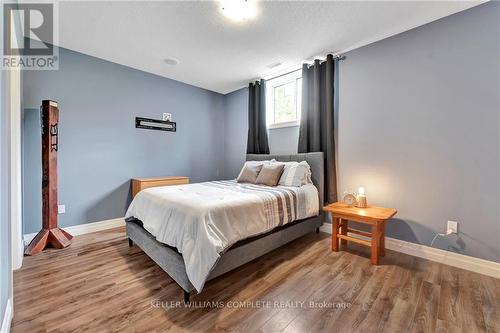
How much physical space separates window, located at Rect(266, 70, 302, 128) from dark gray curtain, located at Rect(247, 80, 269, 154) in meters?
0.12

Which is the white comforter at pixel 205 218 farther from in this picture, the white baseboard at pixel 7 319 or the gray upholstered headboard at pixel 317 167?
the white baseboard at pixel 7 319

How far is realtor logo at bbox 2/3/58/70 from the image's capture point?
213 cm

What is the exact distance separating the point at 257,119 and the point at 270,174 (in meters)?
1.50

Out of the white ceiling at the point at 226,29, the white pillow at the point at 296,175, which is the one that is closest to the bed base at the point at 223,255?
the white pillow at the point at 296,175

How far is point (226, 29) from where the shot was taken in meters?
2.43

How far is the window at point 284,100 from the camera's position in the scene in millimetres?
3638

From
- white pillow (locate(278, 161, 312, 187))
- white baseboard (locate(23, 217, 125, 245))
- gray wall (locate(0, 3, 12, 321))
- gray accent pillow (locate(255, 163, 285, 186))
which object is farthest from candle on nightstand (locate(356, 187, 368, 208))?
white baseboard (locate(23, 217, 125, 245))

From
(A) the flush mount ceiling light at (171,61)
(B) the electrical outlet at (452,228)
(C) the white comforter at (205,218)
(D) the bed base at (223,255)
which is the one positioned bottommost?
(D) the bed base at (223,255)

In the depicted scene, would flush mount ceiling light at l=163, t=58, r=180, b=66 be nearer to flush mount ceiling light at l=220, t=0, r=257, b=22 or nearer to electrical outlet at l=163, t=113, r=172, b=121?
electrical outlet at l=163, t=113, r=172, b=121

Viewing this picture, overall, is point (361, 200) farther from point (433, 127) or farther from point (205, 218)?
point (205, 218)

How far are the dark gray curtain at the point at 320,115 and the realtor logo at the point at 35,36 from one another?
316 cm

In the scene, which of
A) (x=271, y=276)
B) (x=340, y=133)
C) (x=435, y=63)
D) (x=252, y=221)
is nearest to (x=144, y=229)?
(x=252, y=221)

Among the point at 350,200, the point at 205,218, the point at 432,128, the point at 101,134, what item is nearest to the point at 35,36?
the point at 101,134

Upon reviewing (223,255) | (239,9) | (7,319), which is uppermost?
(239,9)
